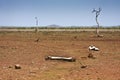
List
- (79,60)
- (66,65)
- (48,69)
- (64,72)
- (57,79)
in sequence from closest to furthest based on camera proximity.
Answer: (57,79) → (64,72) → (48,69) → (66,65) → (79,60)

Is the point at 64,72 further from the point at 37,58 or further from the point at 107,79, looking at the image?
the point at 37,58

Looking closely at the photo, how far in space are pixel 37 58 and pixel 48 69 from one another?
4.41 metres

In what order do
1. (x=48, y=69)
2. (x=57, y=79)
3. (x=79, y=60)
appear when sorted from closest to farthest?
1. (x=57, y=79)
2. (x=48, y=69)
3. (x=79, y=60)

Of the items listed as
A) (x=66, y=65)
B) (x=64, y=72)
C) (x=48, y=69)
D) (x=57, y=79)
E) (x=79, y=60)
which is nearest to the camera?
(x=57, y=79)

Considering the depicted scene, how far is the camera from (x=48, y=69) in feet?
52.6

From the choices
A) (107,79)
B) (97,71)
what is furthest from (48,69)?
(107,79)

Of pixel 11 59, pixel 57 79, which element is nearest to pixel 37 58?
pixel 11 59

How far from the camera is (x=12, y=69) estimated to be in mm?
15914

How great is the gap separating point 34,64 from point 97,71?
4041 mm

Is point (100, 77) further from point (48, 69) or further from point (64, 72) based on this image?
point (48, 69)

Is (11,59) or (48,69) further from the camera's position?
(11,59)

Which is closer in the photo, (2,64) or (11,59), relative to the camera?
(2,64)

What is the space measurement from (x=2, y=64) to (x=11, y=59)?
7.06 ft

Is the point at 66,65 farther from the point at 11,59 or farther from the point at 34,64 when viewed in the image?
the point at 11,59
